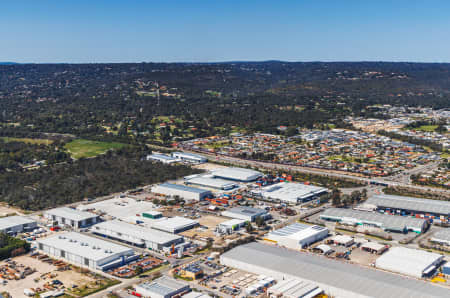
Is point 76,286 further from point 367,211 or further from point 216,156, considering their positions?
point 216,156

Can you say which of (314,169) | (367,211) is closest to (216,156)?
(314,169)

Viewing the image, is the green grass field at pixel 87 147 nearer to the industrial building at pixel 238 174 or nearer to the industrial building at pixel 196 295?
the industrial building at pixel 238 174

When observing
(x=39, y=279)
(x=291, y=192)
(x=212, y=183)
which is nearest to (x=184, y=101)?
(x=212, y=183)

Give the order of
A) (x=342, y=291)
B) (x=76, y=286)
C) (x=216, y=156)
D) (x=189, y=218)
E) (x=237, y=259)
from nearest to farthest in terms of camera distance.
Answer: (x=342, y=291) < (x=76, y=286) < (x=237, y=259) < (x=189, y=218) < (x=216, y=156)

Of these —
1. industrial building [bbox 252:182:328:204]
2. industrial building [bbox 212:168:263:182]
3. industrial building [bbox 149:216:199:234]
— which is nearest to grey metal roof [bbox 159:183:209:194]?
industrial building [bbox 252:182:328:204]

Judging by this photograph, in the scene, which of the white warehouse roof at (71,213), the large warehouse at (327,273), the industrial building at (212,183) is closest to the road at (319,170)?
the industrial building at (212,183)

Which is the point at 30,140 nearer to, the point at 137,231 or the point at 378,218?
the point at 137,231

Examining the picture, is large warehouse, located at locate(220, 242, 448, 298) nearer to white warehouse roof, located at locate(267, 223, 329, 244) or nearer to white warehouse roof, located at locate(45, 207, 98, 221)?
white warehouse roof, located at locate(267, 223, 329, 244)
